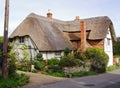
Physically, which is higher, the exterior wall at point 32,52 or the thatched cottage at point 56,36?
the thatched cottage at point 56,36

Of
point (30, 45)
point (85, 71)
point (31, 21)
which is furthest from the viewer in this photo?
point (31, 21)

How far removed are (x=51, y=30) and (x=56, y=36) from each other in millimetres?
1449

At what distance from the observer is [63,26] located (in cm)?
4178

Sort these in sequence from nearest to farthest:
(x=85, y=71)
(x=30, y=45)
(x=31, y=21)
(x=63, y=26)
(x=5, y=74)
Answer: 1. (x=5, y=74)
2. (x=85, y=71)
3. (x=30, y=45)
4. (x=31, y=21)
5. (x=63, y=26)

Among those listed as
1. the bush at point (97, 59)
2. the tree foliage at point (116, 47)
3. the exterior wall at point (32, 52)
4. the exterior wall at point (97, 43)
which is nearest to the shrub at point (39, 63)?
the exterior wall at point (32, 52)

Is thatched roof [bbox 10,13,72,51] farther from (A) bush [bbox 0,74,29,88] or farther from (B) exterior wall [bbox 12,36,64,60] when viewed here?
(A) bush [bbox 0,74,29,88]

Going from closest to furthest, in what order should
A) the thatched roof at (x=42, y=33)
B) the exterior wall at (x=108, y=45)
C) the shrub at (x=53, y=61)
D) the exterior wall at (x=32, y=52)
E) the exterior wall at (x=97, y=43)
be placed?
the shrub at (x=53, y=61)
the thatched roof at (x=42, y=33)
the exterior wall at (x=32, y=52)
the exterior wall at (x=97, y=43)
the exterior wall at (x=108, y=45)

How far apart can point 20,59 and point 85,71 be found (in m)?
10.5

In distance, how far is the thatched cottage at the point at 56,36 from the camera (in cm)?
3331

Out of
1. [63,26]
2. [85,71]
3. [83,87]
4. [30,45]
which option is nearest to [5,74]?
[83,87]

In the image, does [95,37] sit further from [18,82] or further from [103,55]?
[18,82]

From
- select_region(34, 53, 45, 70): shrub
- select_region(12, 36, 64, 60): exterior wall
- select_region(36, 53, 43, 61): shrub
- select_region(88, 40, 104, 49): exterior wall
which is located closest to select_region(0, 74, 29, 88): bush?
select_region(34, 53, 45, 70): shrub

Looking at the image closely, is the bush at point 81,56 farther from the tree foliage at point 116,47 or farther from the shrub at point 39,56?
the tree foliage at point 116,47

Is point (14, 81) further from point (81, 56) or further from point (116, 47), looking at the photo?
point (116, 47)
